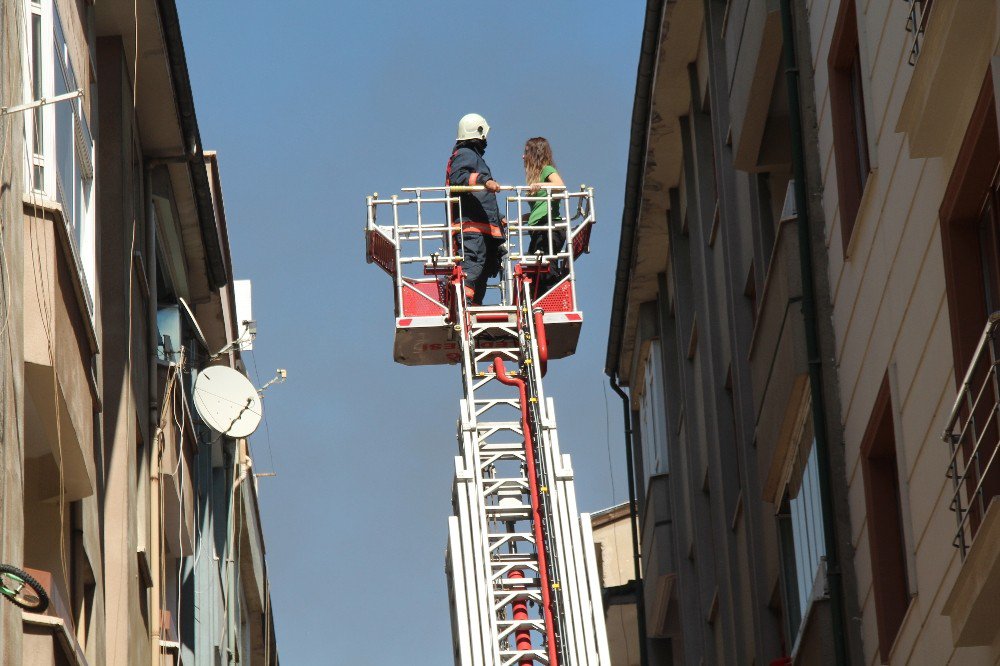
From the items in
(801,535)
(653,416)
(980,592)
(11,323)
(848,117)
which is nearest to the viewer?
(980,592)

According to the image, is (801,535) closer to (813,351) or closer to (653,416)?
(813,351)

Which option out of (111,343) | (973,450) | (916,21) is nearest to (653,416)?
(111,343)

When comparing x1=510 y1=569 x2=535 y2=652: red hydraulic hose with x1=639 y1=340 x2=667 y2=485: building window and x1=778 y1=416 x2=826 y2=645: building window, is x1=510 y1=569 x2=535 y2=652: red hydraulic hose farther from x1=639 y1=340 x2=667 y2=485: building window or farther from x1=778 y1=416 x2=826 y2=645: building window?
x1=639 y1=340 x2=667 y2=485: building window

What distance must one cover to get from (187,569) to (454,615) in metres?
3.52

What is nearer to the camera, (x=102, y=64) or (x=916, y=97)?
(x=916, y=97)

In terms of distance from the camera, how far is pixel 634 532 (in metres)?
27.8

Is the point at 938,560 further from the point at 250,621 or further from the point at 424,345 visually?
the point at 250,621

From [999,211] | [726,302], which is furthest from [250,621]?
[999,211]

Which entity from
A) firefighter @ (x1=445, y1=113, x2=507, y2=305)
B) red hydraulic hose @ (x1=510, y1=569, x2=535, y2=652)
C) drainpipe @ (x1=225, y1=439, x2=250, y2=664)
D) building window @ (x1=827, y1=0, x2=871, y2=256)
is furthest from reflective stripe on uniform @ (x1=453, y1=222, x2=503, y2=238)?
building window @ (x1=827, y1=0, x2=871, y2=256)

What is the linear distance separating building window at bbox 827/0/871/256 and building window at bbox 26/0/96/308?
17.8 ft

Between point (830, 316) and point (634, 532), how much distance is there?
44.1 ft

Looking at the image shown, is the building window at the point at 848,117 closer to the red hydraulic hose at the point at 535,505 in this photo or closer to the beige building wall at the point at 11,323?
the beige building wall at the point at 11,323

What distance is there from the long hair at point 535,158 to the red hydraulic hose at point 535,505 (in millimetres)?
3614

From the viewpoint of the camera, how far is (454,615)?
1986cm
